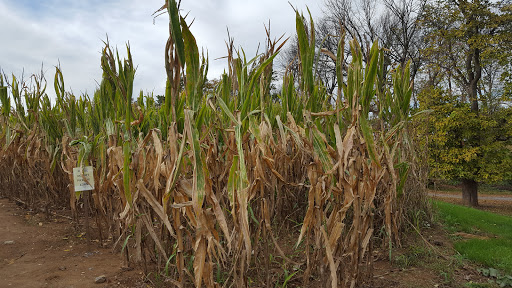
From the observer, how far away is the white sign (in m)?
2.66

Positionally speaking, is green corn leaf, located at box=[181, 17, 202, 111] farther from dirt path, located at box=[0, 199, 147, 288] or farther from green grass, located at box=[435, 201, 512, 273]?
green grass, located at box=[435, 201, 512, 273]

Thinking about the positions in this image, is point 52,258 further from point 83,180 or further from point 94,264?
point 83,180

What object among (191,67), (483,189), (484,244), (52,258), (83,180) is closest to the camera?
(191,67)

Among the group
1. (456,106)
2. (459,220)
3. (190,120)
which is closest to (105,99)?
(190,120)

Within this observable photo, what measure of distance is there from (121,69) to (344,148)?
139 centimetres

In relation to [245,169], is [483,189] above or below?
below

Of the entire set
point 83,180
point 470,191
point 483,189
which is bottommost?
point 483,189

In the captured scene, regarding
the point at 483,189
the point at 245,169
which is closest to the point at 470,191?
the point at 483,189

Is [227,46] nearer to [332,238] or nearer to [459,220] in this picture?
[332,238]

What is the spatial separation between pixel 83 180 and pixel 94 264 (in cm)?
67

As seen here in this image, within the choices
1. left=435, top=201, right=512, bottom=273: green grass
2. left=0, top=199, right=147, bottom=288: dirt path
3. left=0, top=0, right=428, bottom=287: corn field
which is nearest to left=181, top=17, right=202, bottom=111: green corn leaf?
left=0, top=0, right=428, bottom=287: corn field

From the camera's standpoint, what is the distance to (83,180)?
269 centimetres

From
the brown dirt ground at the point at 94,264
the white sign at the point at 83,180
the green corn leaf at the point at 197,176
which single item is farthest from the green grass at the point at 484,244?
the white sign at the point at 83,180

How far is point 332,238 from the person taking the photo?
1.69 meters
